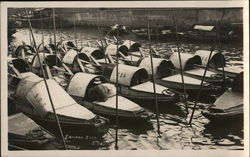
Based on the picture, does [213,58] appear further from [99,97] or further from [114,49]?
[99,97]

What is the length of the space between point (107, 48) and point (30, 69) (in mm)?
509

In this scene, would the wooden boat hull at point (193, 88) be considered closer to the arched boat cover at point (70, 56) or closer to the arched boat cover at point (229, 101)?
the arched boat cover at point (229, 101)

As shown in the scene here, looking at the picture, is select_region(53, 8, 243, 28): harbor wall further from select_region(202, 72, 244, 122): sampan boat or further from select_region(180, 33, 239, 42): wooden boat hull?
select_region(202, 72, 244, 122): sampan boat

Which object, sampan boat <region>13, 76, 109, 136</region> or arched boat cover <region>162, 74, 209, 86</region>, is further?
arched boat cover <region>162, 74, 209, 86</region>

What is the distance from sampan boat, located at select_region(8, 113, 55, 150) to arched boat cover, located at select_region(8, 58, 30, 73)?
0.28 meters

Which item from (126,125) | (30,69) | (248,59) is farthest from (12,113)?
(248,59)

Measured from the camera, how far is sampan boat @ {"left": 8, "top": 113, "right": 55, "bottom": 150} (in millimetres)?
2074

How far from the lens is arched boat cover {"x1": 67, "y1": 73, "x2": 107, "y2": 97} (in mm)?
2160

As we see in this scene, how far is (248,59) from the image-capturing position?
2189 millimetres

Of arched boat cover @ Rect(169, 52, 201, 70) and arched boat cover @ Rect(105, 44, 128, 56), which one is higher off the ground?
arched boat cover @ Rect(105, 44, 128, 56)

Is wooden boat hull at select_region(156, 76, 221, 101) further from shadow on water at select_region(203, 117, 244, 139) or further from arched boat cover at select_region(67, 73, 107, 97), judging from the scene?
arched boat cover at select_region(67, 73, 107, 97)

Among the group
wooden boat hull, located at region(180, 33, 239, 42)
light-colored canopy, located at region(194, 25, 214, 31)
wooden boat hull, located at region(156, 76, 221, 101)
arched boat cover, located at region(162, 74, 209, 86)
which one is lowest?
wooden boat hull, located at region(156, 76, 221, 101)

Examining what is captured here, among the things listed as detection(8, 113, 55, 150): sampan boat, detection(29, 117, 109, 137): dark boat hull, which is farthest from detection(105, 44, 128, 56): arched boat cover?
detection(8, 113, 55, 150): sampan boat

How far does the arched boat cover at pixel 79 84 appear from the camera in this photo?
7.09ft
